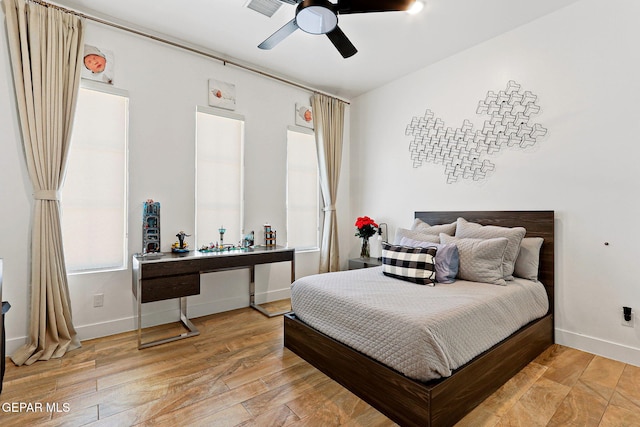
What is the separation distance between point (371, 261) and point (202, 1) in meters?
3.16

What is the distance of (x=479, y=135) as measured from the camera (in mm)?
3170

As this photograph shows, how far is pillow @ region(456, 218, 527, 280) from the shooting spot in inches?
101

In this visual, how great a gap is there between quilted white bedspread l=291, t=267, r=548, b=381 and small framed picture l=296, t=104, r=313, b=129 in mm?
2281

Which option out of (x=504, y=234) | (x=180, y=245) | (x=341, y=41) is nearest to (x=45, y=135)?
(x=180, y=245)

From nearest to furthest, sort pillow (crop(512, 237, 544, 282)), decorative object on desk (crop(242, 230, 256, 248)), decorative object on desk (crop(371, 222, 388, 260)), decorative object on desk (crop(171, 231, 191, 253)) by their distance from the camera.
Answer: pillow (crop(512, 237, 544, 282)) → decorative object on desk (crop(171, 231, 191, 253)) → decorative object on desk (crop(242, 230, 256, 248)) → decorative object on desk (crop(371, 222, 388, 260))

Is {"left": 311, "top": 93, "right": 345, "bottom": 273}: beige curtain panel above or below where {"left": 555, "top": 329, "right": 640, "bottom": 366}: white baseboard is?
above

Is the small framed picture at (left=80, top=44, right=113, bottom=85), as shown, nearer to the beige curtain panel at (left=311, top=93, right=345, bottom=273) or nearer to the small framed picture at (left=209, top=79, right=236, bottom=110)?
the small framed picture at (left=209, top=79, right=236, bottom=110)

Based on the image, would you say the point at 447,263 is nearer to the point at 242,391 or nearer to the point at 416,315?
the point at 416,315

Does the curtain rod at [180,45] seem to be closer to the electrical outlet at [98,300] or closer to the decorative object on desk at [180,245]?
the decorative object on desk at [180,245]

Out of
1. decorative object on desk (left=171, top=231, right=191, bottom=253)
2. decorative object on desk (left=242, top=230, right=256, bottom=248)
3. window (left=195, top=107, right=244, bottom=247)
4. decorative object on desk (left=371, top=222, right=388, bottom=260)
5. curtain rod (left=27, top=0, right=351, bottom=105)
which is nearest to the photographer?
curtain rod (left=27, top=0, right=351, bottom=105)

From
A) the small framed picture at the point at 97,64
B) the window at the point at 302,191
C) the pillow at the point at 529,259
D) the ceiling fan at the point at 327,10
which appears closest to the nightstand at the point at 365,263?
the window at the point at 302,191

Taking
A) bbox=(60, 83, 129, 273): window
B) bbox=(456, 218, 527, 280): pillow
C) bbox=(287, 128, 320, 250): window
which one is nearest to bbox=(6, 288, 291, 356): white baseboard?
bbox=(60, 83, 129, 273): window

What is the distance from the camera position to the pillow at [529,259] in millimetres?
2645

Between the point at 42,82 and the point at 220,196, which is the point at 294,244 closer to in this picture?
the point at 220,196
